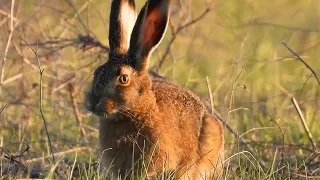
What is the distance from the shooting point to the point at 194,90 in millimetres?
7273

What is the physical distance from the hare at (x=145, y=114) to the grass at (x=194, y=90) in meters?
0.17

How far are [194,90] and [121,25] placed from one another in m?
1.97

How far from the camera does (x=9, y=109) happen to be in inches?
276

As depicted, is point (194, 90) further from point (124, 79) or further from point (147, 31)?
point (124, 79)

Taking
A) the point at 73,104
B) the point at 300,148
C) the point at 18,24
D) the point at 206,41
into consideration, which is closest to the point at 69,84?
the point at 73,104

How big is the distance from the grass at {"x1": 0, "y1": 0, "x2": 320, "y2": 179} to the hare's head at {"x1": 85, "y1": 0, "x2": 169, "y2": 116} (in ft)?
1.27

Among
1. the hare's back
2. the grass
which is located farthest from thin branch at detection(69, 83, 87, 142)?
the hare's back

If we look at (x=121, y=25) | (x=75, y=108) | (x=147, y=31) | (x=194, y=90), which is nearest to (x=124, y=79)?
(x=147, y=31)

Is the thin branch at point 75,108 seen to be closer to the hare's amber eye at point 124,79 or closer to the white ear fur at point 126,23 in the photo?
the white ear fur at point 126,23

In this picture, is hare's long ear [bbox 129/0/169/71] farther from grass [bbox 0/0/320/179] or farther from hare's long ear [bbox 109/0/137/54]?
grass [bbox 0/0/320/179]

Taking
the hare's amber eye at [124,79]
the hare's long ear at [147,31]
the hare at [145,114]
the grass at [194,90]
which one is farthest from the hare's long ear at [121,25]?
the grass at [194,90]

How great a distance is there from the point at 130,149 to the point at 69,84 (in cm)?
175

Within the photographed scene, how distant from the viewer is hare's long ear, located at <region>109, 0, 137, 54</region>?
17.6 feet

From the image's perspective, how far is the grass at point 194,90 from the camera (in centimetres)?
538
